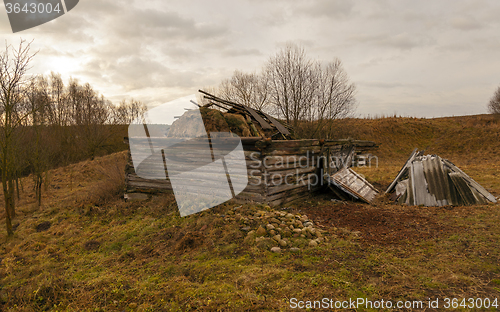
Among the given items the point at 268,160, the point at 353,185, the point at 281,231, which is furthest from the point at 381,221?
the point at 268,160

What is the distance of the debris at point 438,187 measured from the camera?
723 cm

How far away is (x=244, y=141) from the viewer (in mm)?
6867

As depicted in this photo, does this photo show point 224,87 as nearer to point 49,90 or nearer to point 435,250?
point 49,90

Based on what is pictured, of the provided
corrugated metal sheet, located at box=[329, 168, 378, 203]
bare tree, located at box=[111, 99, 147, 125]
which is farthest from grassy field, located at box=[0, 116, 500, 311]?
bare tree, located at box=[111, 99, 147, 125]

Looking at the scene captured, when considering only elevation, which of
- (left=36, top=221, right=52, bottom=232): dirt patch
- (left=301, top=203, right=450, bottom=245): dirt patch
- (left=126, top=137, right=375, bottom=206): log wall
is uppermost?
(left=126, top=137, right=375, bottom=206): log wall

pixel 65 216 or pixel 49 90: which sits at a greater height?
pixel 49 90

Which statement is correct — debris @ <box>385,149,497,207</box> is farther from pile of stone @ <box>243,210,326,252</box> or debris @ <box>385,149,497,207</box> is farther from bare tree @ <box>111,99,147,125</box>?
bare tree @ <box>111,99,147,125</box>

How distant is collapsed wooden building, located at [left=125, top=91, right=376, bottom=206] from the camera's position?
22.2ft

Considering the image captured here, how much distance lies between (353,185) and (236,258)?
18.9 ft

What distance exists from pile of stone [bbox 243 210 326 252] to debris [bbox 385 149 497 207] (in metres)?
4.16

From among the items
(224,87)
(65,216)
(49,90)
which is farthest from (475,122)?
(49,90)

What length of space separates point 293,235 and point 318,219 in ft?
5.32

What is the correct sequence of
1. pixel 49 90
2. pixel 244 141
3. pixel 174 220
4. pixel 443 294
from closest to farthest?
1. pixel 443 294
2. pixel 174 220
3. pixel 244 141
4. pixel 49 90

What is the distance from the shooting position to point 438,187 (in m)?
7.48
